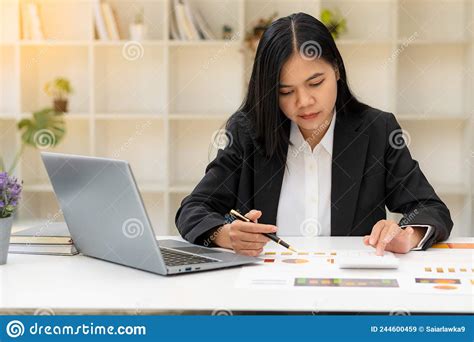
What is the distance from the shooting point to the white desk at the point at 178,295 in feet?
4.20

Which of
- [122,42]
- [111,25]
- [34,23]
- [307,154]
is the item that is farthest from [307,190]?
[34,23]

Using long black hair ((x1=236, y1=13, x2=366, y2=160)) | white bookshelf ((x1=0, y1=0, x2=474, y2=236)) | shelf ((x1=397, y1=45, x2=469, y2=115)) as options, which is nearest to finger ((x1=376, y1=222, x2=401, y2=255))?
long black hair ((x1=236, y1=13, x2=366, y2=160))

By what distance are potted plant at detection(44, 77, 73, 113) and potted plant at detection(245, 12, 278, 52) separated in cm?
119

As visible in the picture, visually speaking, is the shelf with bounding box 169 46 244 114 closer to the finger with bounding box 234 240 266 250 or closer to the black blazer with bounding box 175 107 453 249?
the black blazer with bounding box 175 107 453 249

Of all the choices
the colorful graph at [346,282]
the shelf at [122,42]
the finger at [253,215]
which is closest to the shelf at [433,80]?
the shelf at [122,42]

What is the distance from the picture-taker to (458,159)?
458cm

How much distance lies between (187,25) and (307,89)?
99.0 inches

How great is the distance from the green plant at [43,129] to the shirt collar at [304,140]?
99.5 inches

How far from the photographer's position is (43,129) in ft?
14.7

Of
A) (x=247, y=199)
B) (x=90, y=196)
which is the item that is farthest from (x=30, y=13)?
(x=90, y=196)

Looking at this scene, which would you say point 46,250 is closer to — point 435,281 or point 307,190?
point 307,190
